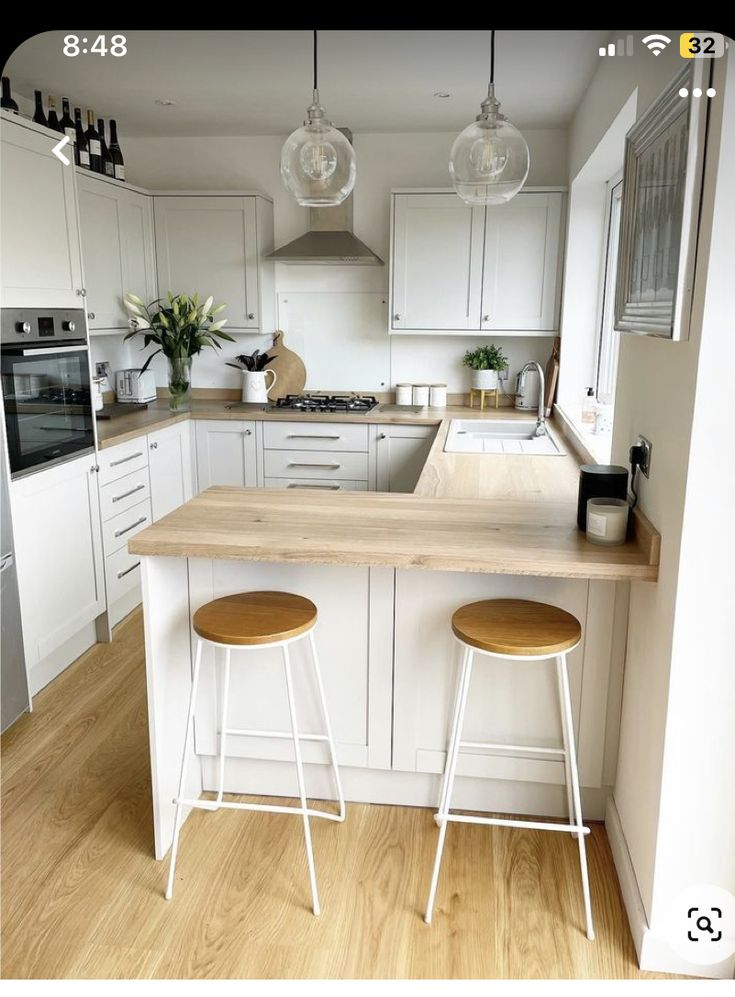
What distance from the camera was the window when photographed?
3.77 m

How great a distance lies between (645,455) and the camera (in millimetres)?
1821

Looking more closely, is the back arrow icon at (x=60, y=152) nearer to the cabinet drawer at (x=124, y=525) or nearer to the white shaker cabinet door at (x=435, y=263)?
the cabinet drawer at (x=124, y=525)

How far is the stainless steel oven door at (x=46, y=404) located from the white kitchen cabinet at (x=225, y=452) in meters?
1.26

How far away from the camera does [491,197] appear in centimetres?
200

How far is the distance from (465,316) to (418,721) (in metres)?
2.85

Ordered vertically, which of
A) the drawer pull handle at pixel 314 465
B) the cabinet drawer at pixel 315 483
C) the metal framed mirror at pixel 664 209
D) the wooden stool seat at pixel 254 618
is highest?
the metal framed mirror at pixel 664 209

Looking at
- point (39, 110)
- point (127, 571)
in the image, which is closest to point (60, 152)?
point (39, 110)

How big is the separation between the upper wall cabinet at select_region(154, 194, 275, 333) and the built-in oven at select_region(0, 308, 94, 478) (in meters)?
1.59

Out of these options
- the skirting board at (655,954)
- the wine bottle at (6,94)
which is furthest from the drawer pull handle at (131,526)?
the skirting board at (655,954)

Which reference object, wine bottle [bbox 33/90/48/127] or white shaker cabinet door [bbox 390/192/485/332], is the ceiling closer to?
wine bottle [bbox 33/90/48/127]

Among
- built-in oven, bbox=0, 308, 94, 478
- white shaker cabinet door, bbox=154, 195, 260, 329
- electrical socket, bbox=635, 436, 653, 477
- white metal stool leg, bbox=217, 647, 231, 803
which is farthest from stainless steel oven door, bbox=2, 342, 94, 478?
electrical socket, bbox=635, 436, 653, 477

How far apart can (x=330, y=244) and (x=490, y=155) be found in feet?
Result: 8.91

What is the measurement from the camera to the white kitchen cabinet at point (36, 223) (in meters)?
2.59

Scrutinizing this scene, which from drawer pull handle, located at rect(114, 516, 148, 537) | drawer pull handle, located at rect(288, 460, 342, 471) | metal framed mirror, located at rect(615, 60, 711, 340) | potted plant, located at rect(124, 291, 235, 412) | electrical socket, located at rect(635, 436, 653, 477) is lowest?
drawer pull handle, located at rect(114, 516, 148, 537)
